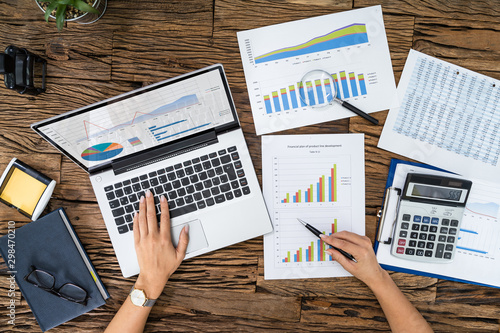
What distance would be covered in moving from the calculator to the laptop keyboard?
531mm

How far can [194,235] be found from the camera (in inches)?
41.8

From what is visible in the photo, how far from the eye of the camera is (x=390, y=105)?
3.62 ft

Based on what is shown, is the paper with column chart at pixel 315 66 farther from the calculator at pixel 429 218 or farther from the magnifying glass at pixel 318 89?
the calculator at pixel 429 218

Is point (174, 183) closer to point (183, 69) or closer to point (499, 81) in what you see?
point (183, 69)

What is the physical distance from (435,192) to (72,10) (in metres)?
1.29

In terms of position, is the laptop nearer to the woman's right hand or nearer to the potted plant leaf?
the woman's right hand

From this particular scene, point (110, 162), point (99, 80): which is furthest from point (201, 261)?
point (99, 80)

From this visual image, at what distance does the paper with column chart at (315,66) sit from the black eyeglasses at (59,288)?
79cm

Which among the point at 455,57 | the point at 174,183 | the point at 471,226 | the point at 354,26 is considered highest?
the point at 354,26

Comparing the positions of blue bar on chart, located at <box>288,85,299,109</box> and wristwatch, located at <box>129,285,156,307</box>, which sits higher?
blue bar on chart, located at <box>288,85,299,109</box>

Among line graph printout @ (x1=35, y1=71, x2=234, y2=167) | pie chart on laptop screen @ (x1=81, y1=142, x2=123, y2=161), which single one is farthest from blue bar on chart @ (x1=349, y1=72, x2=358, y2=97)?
pie chart on laptop screen @ (x1=81, y1=142, x2=123, y2=161)

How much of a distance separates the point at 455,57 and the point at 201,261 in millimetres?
1113

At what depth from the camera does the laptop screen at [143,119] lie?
0.93 meters

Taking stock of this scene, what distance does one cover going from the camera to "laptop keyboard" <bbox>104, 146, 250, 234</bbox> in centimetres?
105
